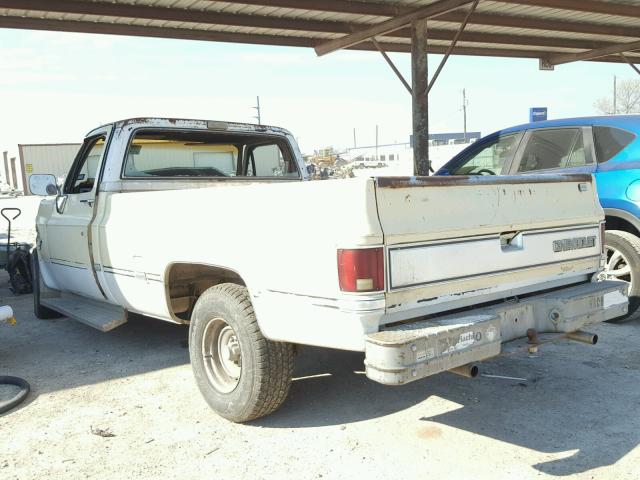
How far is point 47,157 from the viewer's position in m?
47.4

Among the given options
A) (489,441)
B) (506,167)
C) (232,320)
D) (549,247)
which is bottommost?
(489,441)

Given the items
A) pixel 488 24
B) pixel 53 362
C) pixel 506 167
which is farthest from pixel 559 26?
pixel 53 362

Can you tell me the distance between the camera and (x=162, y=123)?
206 inches

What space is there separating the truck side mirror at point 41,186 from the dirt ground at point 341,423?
5.39ft

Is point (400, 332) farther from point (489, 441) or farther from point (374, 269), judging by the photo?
point (489, 441)

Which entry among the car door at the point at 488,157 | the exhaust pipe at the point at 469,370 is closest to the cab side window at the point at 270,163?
the car door at the point at 488,157

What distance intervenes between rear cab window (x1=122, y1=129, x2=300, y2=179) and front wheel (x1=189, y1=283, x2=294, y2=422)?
1.86 meters

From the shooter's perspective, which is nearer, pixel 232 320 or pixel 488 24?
pixel 232 320

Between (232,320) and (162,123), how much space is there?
244 centimetres

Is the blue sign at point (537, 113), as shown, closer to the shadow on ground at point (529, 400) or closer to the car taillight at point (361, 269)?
the shadow on ground at point (529, 400)

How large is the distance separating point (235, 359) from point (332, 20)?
722 centimetres

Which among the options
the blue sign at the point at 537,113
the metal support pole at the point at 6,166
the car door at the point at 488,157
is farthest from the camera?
the metal support pole at the point at 6,166

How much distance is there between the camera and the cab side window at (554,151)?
579 centimetres

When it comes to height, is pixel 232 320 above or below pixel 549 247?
below
